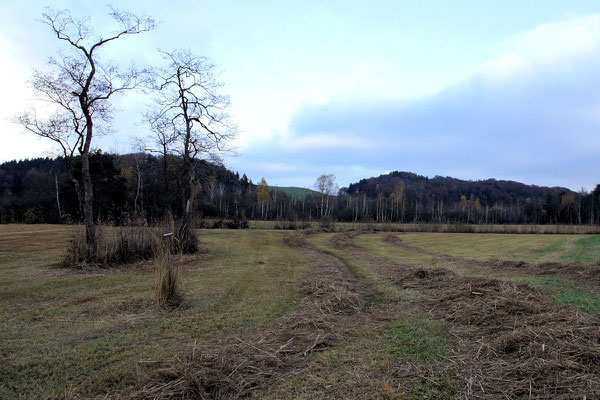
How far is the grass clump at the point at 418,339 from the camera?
3.79 m

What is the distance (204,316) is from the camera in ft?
18.6

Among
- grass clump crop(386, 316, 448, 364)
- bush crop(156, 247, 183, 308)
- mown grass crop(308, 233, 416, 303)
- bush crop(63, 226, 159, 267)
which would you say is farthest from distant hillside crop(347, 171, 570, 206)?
grass clump crop(386, 316, 448, 364)

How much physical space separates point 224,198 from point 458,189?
9364 cm

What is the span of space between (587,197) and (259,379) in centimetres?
10403

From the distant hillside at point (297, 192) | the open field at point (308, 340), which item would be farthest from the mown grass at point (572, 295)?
the distant hillside at point (297, 192)

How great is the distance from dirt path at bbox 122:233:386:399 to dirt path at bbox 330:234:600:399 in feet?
4.49

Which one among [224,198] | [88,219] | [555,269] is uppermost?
[224,198]

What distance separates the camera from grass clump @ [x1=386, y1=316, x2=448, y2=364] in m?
3.79

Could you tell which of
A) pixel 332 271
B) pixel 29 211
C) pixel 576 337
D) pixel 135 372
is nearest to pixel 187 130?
pixel 332 271

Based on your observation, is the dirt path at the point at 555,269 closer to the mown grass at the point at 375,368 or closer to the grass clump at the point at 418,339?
the grass clump at the point at 418,339

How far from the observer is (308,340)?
4395mm

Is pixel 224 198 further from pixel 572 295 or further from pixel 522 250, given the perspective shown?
pixel 572 295

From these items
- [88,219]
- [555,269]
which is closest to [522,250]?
[555,269]

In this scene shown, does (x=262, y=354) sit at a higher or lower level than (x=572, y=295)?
lower
